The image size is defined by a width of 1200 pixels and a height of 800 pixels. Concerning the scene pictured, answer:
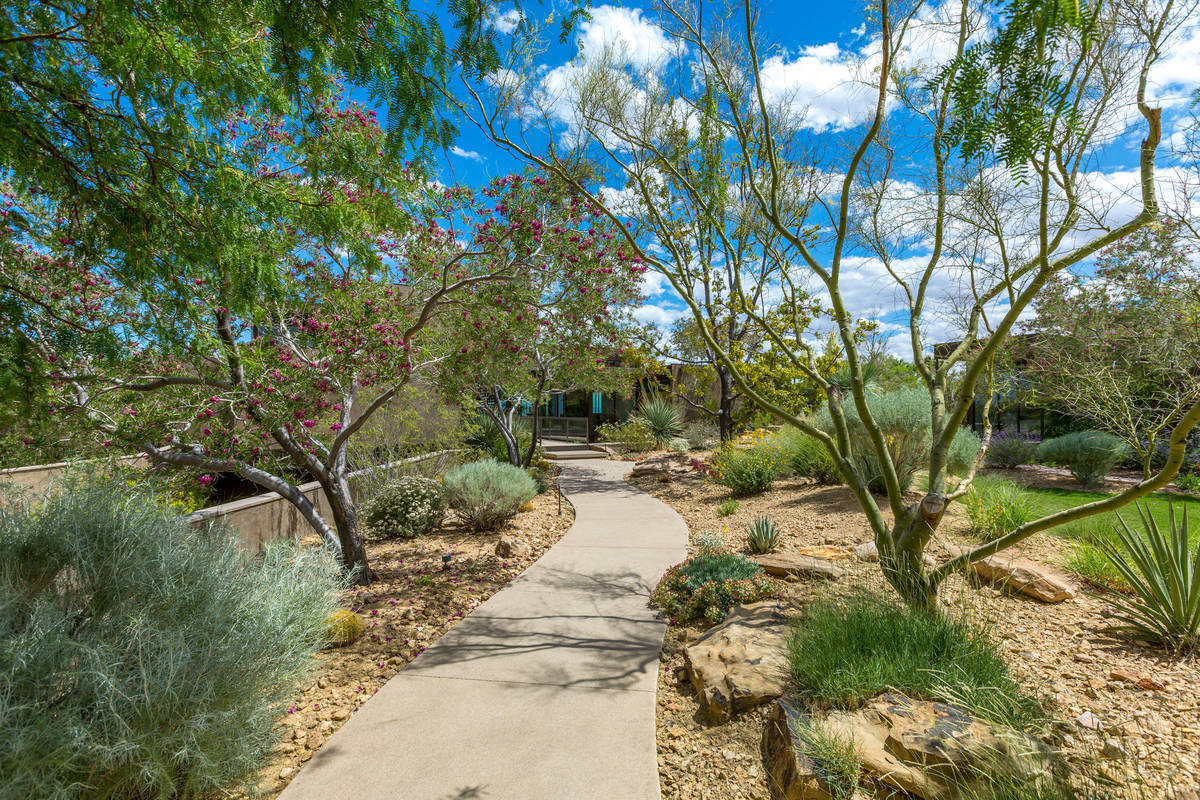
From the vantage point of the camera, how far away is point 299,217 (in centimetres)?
383

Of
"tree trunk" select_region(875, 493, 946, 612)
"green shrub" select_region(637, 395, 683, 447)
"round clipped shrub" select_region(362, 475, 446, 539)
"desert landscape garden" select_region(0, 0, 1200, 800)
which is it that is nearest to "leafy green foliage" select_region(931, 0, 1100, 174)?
"desert landscape garden" select_region(0, 0, 1200, 800)

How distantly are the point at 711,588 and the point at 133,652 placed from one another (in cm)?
382

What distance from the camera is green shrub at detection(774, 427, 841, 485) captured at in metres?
9.72

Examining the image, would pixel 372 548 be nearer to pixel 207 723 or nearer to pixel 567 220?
pixel 567 220

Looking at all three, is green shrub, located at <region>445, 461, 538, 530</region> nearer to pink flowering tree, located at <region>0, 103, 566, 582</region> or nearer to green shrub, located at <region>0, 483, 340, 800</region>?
pink flowering tree, located at <region>0, 103, 566, 582</region>

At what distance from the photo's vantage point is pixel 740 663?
11.9 feet

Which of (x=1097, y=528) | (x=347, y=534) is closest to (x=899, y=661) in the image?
(x=1097, y=528)

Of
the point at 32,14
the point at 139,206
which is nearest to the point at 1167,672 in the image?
the point at 139,206

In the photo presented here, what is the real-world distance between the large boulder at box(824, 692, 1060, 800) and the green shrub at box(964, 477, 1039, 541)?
4209 mm

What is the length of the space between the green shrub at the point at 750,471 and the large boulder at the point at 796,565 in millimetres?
4024

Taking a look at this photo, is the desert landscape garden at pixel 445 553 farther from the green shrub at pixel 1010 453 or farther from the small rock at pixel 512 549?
the green shrub at pixel 1010 453

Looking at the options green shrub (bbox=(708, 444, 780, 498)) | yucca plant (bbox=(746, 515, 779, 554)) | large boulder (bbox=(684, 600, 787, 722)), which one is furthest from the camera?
green shrub (bbox=(708, 444, 780, 498))

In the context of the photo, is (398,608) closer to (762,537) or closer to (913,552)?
(762,537)

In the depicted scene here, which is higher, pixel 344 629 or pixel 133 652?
pixel 133 652
